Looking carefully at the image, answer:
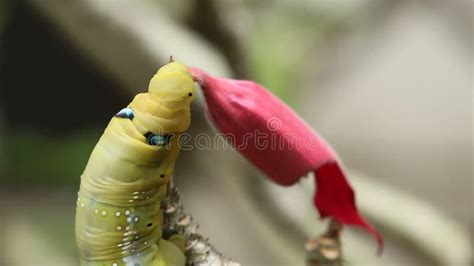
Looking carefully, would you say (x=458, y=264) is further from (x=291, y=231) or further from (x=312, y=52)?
(x=312, y=52)

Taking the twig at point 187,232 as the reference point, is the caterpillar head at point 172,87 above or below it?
above

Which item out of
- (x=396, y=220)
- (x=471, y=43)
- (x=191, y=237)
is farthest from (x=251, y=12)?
(x=191, y=237)

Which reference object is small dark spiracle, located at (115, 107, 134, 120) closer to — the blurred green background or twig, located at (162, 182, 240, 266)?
twig, located at (162, 182, 240, 266)

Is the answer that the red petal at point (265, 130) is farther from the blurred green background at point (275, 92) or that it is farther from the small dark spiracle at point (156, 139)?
the blurred green background at point (275, 92)

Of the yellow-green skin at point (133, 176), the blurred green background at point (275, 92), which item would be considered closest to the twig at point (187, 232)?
the yellow-green skin at point (133, 176)

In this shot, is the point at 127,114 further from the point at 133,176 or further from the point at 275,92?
the point at 275,92

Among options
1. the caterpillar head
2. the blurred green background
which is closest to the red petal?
the caterpillar head

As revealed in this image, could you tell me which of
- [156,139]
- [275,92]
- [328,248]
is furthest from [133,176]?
[275,92]
